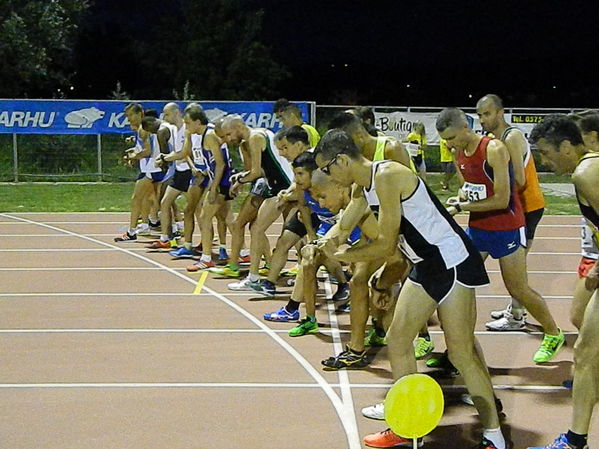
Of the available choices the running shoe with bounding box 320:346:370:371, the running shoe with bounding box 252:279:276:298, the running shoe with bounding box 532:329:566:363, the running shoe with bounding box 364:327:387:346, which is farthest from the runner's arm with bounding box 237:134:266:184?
the running shoe with bounding box 532:329:566:363

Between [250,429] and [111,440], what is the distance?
873 millimetres

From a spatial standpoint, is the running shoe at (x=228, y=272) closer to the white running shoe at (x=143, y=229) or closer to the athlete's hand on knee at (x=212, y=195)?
the athlete's hand on knee at (x=212, y=195)

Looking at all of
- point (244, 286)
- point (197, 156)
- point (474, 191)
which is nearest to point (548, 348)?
point (474, 191)

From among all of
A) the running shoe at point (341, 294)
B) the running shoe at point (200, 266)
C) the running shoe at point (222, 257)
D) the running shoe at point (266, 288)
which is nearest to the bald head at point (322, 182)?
the running shoe at point (341, 294)

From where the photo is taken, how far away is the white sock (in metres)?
5.07

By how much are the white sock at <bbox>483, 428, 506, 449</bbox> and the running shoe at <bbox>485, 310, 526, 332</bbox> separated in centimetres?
327

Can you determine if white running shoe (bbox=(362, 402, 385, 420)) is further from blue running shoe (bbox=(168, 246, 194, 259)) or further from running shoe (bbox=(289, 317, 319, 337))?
blue running shoe (bbox=(168, 246, 194, 259))

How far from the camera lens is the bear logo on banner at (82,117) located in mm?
22875

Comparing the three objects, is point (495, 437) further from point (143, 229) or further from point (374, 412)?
point (143, 229)

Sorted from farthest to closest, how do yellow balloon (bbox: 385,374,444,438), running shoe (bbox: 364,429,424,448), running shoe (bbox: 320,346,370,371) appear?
running shoe (bbox: 320,346,370,371)
running shoe (bbox: 364,429,424,448)
yellow balloon (bbox: 385,374,444,438)

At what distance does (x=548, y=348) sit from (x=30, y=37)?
2882cm

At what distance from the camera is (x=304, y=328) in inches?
319

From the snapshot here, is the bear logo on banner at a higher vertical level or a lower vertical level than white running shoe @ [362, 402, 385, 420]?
higher

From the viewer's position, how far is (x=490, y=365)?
7152 millimetres
